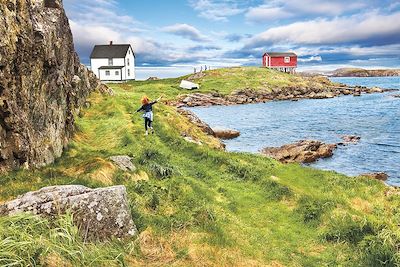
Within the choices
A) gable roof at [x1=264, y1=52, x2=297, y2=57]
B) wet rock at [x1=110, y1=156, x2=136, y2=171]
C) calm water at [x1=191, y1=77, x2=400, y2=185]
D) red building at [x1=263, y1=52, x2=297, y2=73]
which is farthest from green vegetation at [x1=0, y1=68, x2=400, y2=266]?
gable roof at [x1=264, y1=52, x2=297, y2=57]

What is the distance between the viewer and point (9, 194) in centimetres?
1233

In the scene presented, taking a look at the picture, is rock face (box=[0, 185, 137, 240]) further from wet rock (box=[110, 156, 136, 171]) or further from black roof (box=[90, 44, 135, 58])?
black roof (box=[90, 44, 135, 58])

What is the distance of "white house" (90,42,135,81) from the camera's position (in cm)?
11794

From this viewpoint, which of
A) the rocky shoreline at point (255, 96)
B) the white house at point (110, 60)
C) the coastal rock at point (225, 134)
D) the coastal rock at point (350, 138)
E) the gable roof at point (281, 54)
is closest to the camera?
the coastal rock at point (350, 138)

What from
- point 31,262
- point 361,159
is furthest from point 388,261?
point 361,159

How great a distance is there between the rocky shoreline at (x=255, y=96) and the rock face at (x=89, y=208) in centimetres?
8183

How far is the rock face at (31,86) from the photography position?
1495 centimetres

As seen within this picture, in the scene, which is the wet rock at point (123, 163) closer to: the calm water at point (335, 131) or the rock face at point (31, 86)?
the rock face at point (31, 86)

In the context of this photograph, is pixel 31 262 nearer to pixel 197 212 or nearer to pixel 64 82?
pixel 197 212

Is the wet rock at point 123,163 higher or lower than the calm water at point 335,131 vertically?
higher

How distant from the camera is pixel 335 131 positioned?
56000 millimetres

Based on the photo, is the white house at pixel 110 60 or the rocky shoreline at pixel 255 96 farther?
the white house at pixel 110 60

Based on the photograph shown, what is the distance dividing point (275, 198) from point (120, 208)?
10353mm

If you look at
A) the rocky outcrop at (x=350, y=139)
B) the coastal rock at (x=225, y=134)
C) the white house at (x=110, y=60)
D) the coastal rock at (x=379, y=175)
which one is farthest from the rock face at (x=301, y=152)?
the white house at (x=110, y=60)
